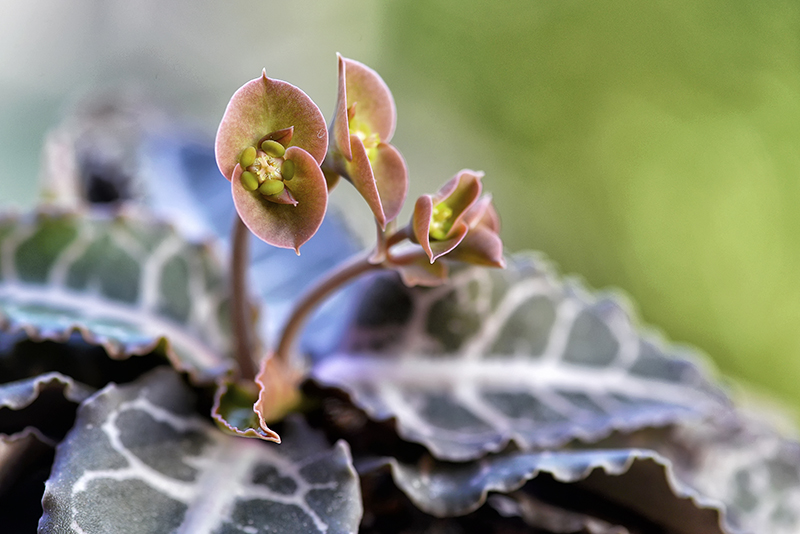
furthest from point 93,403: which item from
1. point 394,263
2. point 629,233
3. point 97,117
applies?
point 629,233

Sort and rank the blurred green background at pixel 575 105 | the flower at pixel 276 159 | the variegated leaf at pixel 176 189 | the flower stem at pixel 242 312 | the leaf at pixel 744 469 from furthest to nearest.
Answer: the blurred green background at pixel 575 105 < the variegated leaf at pixel 176 189 < the leaf at pixel 744 469 < the flower stem at pixel 242 312 < the flower at pixel 276 159

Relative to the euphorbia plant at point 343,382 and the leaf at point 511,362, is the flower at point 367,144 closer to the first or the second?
the euphorbia plant at point 343,382

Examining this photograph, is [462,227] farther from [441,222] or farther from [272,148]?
[272,148]

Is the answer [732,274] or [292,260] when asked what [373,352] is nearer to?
[292,260]

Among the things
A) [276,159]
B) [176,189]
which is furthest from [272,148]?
[176,189]

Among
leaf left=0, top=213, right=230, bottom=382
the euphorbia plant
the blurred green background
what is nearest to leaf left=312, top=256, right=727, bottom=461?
the euphorbia plant

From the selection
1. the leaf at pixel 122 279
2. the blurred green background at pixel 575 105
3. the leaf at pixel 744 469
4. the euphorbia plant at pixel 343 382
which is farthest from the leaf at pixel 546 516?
the blurred green background at pixel 575 105

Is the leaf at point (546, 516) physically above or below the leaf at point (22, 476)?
above

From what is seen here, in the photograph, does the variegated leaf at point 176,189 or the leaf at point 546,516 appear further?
the variegated leaf at point 176,189
